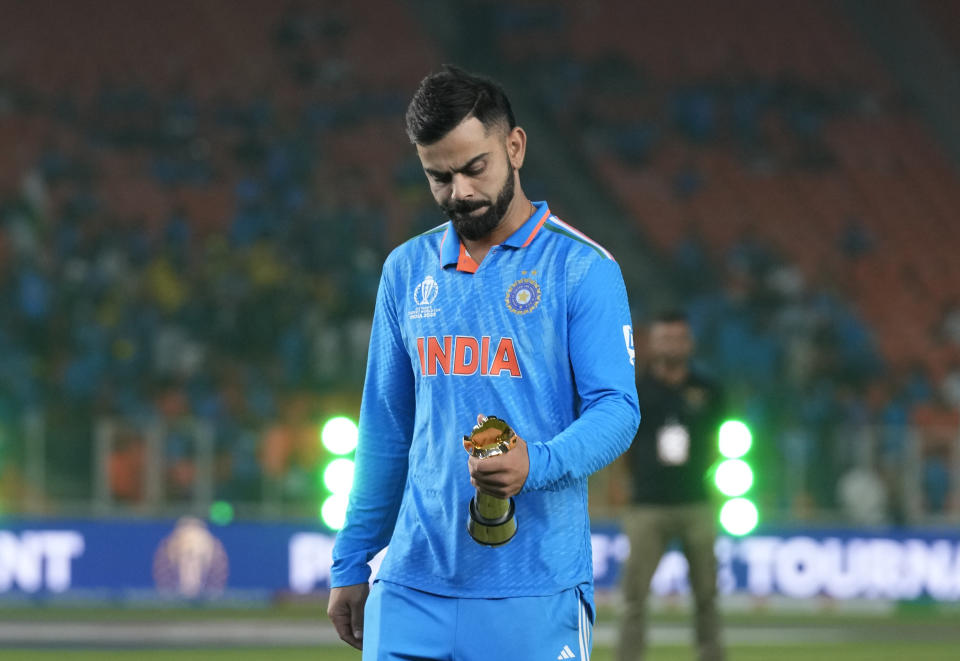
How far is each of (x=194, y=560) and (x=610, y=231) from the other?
10.4 m

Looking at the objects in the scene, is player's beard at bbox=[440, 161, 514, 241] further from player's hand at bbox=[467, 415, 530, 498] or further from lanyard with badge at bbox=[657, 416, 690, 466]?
lanyard with badge at bbox=[657, 416, 690, 466]

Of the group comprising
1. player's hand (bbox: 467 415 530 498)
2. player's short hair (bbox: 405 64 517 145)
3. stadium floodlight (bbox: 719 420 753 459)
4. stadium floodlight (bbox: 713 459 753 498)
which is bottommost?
stadium floodlight (bbox: 713 459 753 498)

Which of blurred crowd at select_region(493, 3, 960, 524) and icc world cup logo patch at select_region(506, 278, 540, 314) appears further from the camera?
blurred crowd at select_region(493, 3, 960, 524)

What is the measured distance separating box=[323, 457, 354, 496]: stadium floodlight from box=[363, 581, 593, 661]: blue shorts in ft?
23.1

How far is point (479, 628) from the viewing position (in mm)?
3311

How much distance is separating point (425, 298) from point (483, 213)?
236 millimetres

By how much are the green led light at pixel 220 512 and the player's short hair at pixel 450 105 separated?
45.6 ft

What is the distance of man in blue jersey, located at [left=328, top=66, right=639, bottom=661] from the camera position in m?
3.29

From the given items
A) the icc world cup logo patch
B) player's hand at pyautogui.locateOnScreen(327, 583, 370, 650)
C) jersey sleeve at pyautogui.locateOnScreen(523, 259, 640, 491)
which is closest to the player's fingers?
player's hand at pyautogui.locateOnScreen(327, 583, 370, 650)

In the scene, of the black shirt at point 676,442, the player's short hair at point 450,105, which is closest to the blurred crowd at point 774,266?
the black shirt at point 676,442

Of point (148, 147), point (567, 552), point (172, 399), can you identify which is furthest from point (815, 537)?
point (567, 552)

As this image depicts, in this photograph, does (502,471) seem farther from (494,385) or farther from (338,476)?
(338,476)

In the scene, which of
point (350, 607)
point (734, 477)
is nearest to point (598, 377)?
point (350, 607)

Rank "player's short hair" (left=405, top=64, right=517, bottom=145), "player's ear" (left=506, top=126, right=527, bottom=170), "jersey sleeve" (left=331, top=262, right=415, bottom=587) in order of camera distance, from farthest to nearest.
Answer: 1. "jersey sleeve" (left=331, top=262, right=415, bottom=587)
2. "player's ear" (left=506, top=126, right=527, bottom=170)
3. "player's short hair" (left=405, top=64, right=517, bottom=145)
